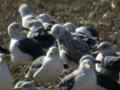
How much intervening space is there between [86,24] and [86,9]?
4.18ft

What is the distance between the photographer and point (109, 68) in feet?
44.1

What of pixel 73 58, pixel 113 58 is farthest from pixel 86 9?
pixel 113 58

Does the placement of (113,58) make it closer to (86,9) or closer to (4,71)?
(4,71)

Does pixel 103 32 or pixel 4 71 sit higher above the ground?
pixel 4 71

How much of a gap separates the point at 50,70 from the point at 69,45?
4.43 feet

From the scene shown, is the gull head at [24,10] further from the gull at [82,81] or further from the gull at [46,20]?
the gull at [82,81]

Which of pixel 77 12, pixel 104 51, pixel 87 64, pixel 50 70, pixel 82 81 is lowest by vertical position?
pixel 77 12

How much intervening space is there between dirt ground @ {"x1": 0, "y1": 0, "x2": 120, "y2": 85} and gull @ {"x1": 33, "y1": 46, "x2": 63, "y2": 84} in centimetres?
335

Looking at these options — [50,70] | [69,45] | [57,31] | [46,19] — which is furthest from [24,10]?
[50,70]

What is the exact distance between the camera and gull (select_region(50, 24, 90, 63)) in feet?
49.3

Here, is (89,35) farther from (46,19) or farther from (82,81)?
(82,81)

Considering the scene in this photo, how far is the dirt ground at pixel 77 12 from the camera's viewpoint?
60.4 ft

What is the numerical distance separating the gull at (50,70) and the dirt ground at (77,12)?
335 cm

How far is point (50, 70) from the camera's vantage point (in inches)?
555
